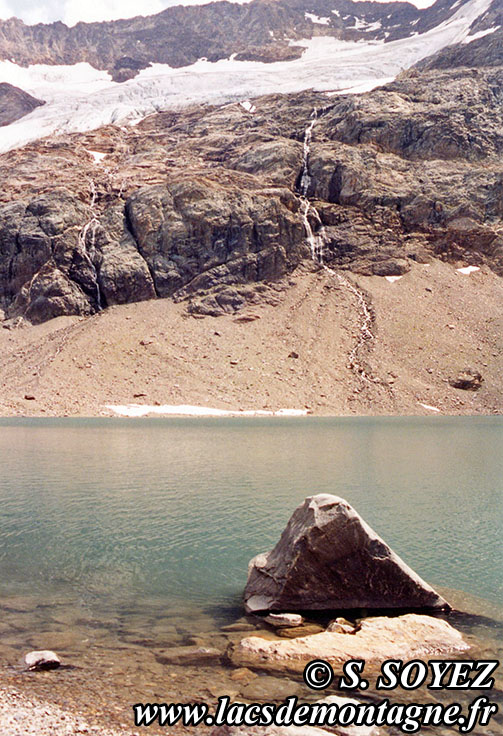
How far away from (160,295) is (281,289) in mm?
18591

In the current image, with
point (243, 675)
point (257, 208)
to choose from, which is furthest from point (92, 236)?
point (243, 675)

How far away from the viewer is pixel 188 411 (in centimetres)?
6862

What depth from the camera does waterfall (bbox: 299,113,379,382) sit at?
78.9 meters

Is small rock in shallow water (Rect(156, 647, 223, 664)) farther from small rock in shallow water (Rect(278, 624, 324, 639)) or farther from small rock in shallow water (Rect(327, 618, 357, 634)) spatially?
small rock in shallow water (Rect(327, 618, 357, 634))

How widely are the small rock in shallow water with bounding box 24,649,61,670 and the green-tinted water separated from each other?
50cm

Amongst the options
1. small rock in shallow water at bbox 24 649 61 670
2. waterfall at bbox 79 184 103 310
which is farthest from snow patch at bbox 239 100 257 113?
small rock in shallow water at bbox 24 649 61 670

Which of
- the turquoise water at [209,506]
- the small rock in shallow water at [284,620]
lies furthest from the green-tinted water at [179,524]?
the small rock in shallow water at [284,620]

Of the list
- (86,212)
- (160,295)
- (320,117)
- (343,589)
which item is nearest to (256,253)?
(160,295)

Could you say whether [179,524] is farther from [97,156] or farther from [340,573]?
[97,156]

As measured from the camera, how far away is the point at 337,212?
103250mm

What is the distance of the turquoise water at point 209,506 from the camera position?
13758 mm

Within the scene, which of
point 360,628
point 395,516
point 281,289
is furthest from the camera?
point 281,289

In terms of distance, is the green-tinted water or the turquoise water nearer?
the green-tinted water

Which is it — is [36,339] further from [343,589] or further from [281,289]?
[343,589]
